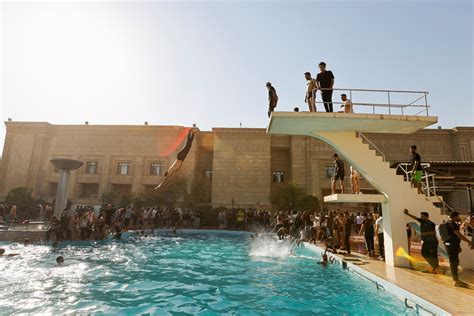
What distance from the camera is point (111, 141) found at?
3734 cm

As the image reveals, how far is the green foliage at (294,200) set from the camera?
26484 mm

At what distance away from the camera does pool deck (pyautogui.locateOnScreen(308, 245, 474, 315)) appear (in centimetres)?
499

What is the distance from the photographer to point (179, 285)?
7.67 meters

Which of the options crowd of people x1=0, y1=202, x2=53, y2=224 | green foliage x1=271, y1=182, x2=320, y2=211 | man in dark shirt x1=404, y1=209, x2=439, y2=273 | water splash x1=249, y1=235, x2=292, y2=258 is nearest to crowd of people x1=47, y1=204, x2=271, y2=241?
crowd of people x1=0, y1=202, x2=53, y2=224

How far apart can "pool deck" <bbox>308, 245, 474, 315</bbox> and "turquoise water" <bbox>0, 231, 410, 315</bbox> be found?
→ 1.58 feet

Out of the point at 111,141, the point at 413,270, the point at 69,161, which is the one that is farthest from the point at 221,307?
the point at 111,141

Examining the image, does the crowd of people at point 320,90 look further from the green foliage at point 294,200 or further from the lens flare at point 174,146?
the lens flare at point 174,146

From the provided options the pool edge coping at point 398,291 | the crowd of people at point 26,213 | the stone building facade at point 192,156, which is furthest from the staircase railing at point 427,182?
the crowd of people at point 26,213

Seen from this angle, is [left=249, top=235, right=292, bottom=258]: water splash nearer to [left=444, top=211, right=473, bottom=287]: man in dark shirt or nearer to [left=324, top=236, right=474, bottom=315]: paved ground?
[left=324, top=236, right=474, bottom=315]: paved ground

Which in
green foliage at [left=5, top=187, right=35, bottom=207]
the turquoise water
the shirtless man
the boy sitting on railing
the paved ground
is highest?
the boy sitting on railing

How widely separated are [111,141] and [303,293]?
120 feet

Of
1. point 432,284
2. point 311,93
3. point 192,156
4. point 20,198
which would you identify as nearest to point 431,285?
point 432,284

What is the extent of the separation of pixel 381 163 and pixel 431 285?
406 cm

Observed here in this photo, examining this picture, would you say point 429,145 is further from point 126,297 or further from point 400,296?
point 126,297
